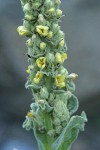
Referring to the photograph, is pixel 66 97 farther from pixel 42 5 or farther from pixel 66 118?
pixel 42 5

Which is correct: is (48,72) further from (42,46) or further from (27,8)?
(27,8)

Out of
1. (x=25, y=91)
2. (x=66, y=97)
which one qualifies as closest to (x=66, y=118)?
(x=66, y=97)

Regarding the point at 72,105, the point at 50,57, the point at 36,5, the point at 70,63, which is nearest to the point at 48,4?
the point at 36,5

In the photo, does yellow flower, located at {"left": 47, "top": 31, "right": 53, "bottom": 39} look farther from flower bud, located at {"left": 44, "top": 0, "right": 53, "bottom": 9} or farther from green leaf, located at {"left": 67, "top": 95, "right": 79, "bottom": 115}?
green leaf, located at {"left": 67, "top": 95, "right": 79, "bottom": 115}

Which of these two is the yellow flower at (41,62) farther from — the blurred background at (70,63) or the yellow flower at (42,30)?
the blurred background at (70,63)

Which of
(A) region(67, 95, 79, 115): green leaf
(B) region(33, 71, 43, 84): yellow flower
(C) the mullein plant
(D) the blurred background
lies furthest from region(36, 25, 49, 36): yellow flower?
(D) the blurred background

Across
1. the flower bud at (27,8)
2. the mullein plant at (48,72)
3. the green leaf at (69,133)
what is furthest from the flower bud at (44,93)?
the flower bud at (27,8)
